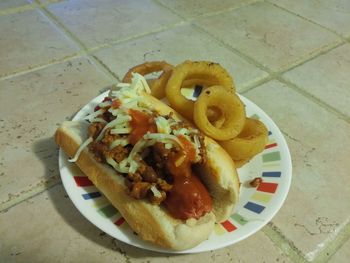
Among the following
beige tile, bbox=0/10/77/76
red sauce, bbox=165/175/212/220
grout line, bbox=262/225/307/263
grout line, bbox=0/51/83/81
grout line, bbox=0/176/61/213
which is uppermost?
red sauce, bbox=165/175/212/220

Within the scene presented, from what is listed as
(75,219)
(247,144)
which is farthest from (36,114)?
(247,144)

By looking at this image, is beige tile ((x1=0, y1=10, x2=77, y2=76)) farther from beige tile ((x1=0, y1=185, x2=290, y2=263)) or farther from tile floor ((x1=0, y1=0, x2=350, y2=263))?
beige tile ((x1=0, y1=185, x2=290, y2=263))

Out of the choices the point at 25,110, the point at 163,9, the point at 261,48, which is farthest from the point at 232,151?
the point at 163,9

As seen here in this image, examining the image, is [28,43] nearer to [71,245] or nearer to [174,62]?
[174,62]

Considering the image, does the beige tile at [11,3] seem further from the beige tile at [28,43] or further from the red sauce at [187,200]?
the red sauce at [187,200]

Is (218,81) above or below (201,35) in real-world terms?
above

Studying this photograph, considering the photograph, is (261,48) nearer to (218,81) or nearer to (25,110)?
(218,81)

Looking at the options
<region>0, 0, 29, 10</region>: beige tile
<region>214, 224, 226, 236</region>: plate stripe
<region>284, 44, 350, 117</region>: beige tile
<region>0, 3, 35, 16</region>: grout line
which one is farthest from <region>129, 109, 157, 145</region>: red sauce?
<region>0, 0, 29, 10</region>: beige tile
